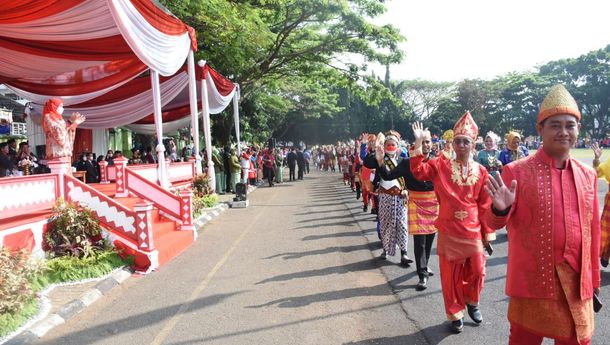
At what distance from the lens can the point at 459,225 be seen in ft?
14.1

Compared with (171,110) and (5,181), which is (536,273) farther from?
(171,110)

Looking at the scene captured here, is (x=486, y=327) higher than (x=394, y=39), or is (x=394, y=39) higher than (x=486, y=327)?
(x=394, y=39)

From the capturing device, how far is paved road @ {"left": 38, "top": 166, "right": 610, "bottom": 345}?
4.27m

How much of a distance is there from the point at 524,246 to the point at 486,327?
1.96 metres

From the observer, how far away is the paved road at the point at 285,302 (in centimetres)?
427

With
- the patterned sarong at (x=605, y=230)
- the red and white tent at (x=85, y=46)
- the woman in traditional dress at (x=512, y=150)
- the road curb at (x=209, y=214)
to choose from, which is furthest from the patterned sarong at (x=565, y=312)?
the road curb at (x=209, y=214)

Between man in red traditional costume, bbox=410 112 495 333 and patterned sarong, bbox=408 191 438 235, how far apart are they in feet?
3.74

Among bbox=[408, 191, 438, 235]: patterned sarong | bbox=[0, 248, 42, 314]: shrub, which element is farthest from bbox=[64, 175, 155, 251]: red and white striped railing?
bbox=[408, 191, 438, 235]: patterned sarong

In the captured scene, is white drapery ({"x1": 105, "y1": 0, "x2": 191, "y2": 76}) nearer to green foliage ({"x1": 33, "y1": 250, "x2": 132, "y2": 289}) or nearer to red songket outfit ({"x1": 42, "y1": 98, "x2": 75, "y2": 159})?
red songket outfit ({"x1": 42, "y1": 98, "x2": 75, "y2": 159})

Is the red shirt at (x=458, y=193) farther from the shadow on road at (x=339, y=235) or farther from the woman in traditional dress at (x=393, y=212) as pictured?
the shadow on road at (x=339, y=235)

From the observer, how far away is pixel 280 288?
5.81 meters

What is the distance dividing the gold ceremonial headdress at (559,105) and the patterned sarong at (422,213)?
3075 millimetres

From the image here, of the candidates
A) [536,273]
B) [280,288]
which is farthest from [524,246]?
[280,288]

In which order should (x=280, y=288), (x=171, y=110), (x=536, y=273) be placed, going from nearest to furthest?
1. (x=536, y=273)
2. (x=280, y=288)
3. (x=171, y=110)
